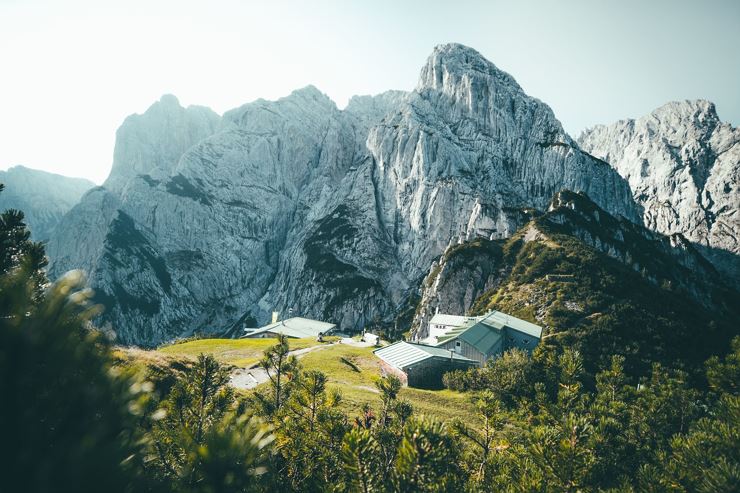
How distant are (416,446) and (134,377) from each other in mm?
7379

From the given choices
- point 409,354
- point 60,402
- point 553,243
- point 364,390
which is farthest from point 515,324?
point 60,402

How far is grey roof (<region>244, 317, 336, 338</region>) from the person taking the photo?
110 metres

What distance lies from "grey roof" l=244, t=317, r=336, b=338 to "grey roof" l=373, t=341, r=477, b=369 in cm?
4854

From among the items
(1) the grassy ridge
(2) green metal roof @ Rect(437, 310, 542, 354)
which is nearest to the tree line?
(1) the grassy ridge

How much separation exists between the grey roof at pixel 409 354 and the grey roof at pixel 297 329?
48.5 meters

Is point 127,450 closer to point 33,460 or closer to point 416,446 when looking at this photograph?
point 33,460

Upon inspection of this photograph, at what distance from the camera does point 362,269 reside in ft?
594

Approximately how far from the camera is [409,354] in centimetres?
6084

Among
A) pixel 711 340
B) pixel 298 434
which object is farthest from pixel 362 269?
pixel 298 434

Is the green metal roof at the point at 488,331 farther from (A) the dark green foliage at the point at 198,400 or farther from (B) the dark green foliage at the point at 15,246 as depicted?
(B) the dark green foliage at the point at 15,246

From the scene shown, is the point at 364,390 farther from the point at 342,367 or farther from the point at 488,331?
the point at 488,331

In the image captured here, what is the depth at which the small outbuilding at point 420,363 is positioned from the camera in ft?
186

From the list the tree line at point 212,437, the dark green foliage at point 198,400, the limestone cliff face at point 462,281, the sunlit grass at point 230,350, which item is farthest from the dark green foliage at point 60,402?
the limestone cliff face at point 462,281

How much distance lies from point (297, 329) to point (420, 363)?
6576 cm
